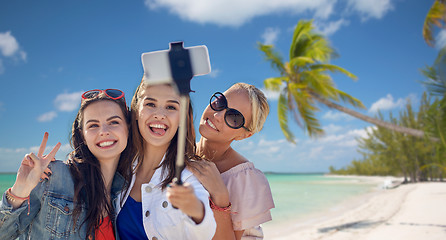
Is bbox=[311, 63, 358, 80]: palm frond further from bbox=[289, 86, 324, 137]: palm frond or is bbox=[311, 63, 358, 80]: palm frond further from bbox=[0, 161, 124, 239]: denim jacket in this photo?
bbox=[0, 161, 124, 239]: denim jacket

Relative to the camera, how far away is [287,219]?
15.0m

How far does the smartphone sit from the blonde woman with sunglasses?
3.53 ft

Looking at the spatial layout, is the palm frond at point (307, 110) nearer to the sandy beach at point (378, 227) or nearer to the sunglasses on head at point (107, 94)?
the sandy beach at point (378, 227)

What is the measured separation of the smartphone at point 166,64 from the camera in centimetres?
124

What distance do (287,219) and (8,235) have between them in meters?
14.1

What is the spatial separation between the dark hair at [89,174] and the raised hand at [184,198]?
819mm

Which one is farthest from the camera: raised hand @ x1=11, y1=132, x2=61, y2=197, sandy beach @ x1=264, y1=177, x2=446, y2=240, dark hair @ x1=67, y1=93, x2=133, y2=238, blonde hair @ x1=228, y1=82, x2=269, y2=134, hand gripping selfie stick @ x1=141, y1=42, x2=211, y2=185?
sandy beach @ x1=264, y1=177, x2=446, y2=240

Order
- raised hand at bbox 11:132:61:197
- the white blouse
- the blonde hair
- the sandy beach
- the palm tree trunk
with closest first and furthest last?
1. raised hand at bbox 11:132:61:197
2. the white blouse
3. the blonde hair
4. the sandy beach
5. the palm tree trunk

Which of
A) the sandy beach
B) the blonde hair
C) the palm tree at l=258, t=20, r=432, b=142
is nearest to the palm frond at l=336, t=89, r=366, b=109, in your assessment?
the palm tree at l=258, t=20, r=432, b=142

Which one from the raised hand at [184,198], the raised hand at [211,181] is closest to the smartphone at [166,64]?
the raised hand at [184,198]

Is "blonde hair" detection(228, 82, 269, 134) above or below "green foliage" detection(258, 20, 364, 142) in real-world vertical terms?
below

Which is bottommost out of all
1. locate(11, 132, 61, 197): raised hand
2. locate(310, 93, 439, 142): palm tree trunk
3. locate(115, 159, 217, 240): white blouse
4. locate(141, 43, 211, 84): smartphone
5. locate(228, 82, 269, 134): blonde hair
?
locate(115, 159, 217, 240): white blouse

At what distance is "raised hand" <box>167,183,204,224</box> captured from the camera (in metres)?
1.28

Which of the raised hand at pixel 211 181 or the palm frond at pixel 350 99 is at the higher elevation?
the palm frond at pixel 350 99
